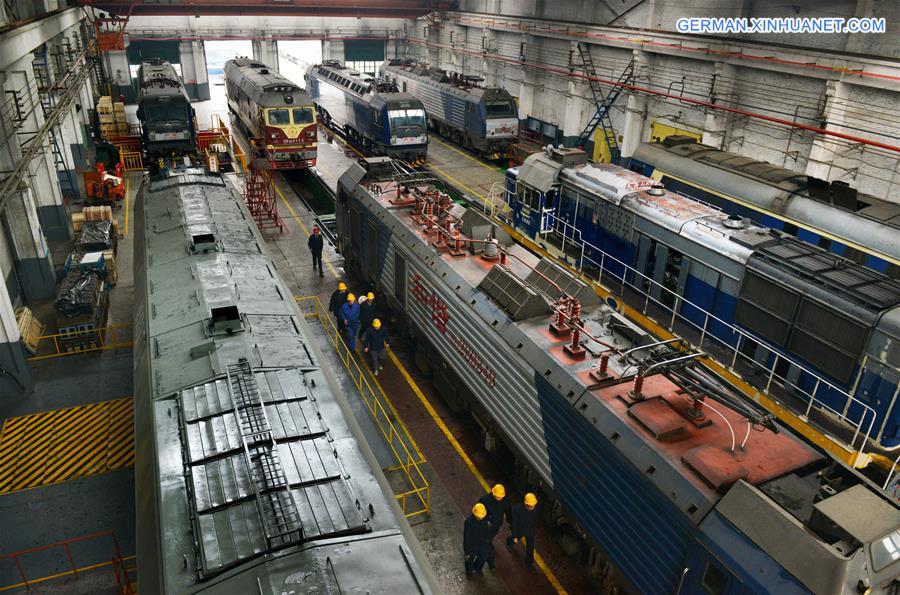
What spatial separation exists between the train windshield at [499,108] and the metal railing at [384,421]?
62.4 ft

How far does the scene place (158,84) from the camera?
32.1 metres

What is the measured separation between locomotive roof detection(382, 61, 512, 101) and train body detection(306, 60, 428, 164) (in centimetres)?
369

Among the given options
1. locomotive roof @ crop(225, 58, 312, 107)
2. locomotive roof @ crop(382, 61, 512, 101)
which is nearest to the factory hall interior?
locomotive roof @ crop(225, 58, 312, 107)

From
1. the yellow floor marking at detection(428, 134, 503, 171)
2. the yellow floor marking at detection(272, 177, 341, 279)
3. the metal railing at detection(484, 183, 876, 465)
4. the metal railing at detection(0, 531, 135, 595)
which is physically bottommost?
the metal railing at detection(0, 531, 135, 595)

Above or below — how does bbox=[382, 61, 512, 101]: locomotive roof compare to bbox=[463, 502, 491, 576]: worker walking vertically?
above

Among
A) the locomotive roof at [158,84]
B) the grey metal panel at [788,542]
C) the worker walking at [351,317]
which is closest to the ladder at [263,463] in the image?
the grey metal panel at [788,542]

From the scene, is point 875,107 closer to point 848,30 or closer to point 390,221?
point 848,30

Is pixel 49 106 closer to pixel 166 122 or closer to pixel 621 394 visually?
pixel 166 122

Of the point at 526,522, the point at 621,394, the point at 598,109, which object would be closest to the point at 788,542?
the point at 621,394

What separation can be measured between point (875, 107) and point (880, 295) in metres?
13.3

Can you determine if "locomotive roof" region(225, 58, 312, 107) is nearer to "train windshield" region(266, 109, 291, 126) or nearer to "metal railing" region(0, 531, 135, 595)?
"train windshield" region(266, 109, 291, 126)

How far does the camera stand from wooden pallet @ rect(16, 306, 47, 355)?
16.0m

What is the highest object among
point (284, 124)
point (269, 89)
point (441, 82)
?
point (269, 89)

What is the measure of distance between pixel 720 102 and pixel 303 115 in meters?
19.4
